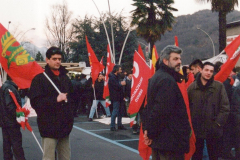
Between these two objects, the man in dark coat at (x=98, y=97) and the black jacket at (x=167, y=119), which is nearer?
the black jacket at (x=167, y=119)

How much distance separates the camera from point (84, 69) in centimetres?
3394

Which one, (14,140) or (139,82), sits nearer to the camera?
(14,140)

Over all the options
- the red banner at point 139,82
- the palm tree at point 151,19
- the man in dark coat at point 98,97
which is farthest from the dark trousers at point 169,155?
the palm tree at point 151,19

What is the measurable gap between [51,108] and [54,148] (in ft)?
1.69

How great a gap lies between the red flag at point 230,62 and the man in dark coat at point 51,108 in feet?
9.34

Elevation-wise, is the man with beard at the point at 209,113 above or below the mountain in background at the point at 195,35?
below

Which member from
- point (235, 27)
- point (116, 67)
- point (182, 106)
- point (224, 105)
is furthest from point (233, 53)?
point (235, 27)

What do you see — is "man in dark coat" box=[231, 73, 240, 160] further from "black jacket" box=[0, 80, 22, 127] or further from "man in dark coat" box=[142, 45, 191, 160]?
"black jacket" box=[0, 80, 22, 127]

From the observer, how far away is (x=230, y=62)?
6.39 meters

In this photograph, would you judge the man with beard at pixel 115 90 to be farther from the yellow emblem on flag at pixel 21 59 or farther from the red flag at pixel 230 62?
the yellow emblem on flag at pixel 21 59

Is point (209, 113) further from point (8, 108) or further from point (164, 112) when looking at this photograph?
point (8, 108)

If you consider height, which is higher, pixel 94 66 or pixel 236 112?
pixel 94 66

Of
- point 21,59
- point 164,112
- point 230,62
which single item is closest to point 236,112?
point 230,62

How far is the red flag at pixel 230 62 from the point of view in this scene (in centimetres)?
632
